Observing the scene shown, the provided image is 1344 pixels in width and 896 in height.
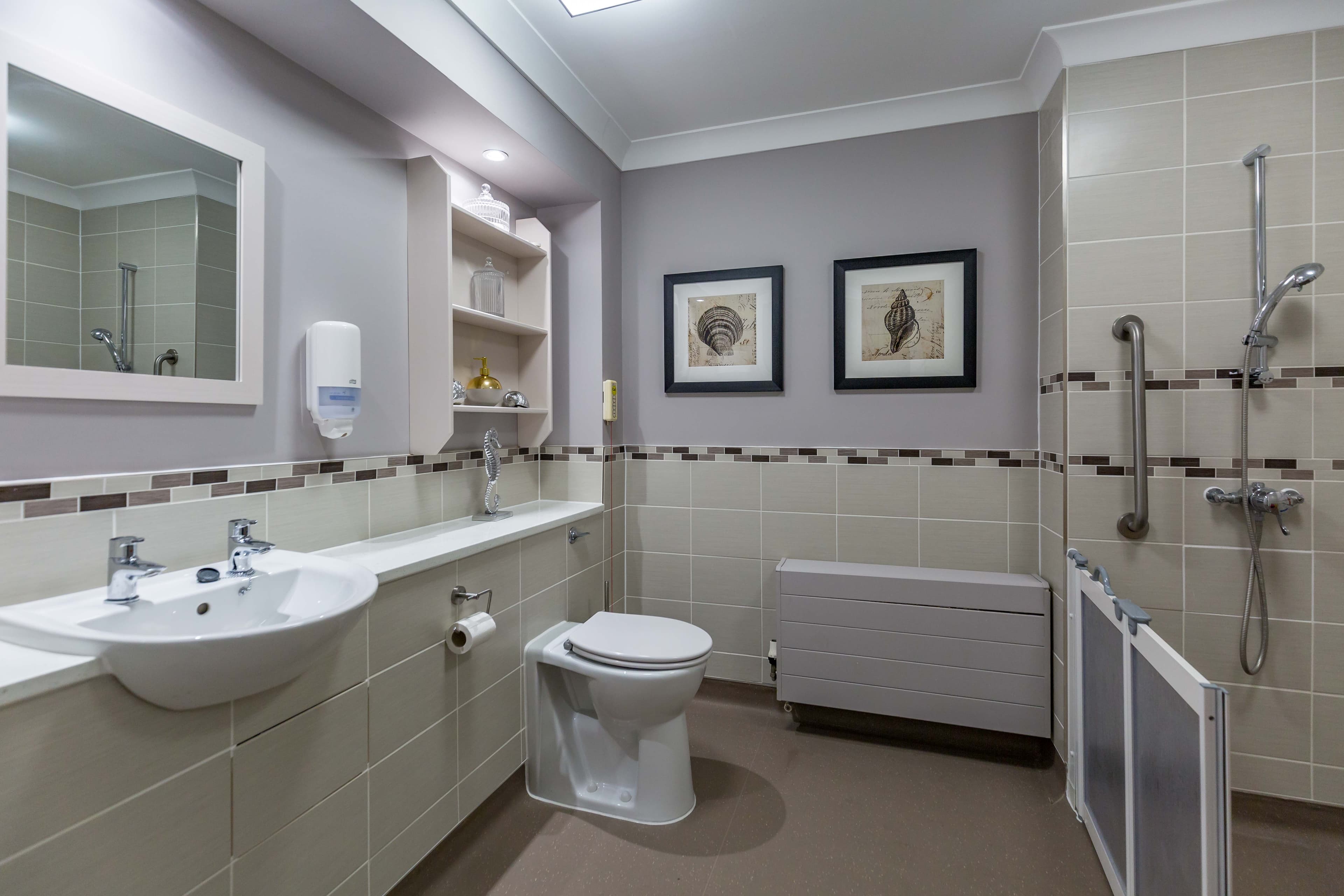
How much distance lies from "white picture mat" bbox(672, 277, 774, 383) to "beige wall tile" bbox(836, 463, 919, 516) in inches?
20.5

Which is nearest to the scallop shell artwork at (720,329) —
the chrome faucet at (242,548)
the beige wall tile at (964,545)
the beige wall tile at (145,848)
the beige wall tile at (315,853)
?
the beige wall tile at (964,545)

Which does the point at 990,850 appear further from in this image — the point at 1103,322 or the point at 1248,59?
the point at 1248,59

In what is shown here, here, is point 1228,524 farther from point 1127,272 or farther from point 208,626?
point 208,626

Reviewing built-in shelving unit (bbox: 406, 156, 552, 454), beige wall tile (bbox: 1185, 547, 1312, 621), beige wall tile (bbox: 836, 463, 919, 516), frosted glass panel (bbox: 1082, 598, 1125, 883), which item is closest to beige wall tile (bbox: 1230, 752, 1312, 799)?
beige wall tile (bbox: 1185, 547, 1312, 621)

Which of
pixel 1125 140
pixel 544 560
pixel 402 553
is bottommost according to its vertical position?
pixel 544 560

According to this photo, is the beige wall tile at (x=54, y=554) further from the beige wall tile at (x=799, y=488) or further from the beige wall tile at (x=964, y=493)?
the beige wall tile at (x=964, y=493)

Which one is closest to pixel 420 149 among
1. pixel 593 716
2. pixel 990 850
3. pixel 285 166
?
pixel 285 166

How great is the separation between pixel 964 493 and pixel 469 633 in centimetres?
181

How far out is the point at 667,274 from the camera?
265 cm

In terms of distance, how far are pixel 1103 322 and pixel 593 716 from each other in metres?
2.04

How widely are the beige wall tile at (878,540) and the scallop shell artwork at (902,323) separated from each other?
26.4 inches

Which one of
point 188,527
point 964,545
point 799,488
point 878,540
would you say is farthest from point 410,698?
point 964,545

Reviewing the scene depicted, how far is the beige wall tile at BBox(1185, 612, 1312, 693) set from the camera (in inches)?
70.8

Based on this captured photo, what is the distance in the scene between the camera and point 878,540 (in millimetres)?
2391
